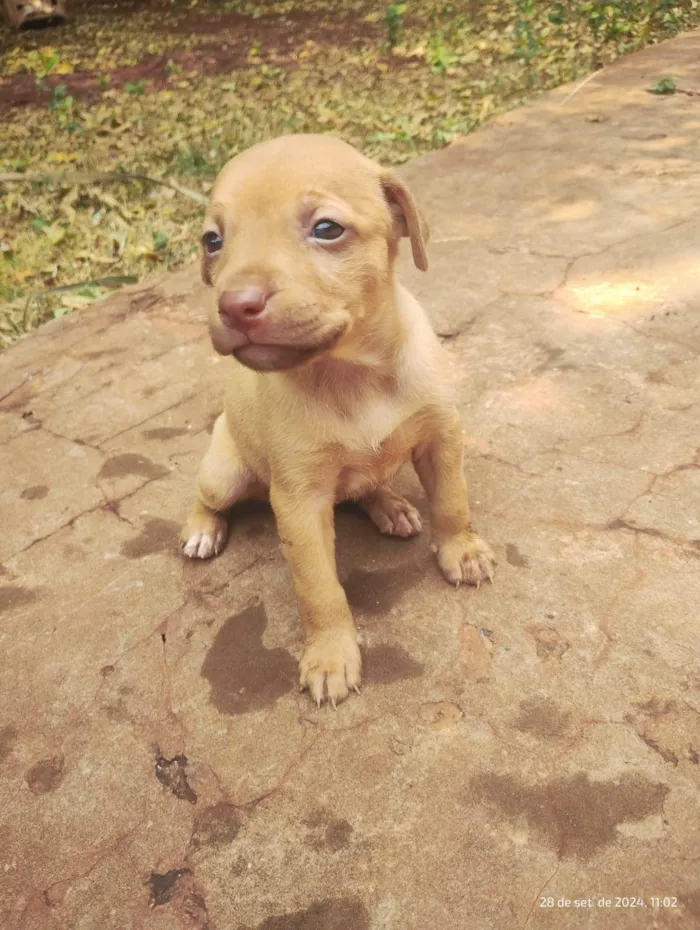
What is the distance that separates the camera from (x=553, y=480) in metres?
3.02

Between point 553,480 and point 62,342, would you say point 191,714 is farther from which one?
point 62,342

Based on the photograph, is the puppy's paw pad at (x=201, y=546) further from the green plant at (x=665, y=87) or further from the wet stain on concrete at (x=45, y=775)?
the green plant at (x=665, y=87)

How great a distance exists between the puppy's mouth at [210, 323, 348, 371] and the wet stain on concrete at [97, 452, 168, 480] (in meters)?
1.63

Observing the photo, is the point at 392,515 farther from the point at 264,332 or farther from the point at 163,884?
the point at 163,884

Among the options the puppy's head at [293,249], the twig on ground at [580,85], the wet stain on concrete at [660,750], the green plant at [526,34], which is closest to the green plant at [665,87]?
the twig on ground at [580,85]

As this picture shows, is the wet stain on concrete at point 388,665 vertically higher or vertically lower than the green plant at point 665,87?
lower

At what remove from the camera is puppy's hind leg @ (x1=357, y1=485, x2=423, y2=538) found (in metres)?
2.91

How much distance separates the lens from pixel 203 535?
117 inches

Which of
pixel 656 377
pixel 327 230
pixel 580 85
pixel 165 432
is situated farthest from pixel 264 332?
pixel 580 85

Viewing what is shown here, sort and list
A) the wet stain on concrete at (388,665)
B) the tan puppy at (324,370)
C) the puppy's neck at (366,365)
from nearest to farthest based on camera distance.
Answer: the tan puppy at (324,370), the puppy's neck at (366,365), the wet stain on concrete at (388,665)

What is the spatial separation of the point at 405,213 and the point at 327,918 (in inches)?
73.6

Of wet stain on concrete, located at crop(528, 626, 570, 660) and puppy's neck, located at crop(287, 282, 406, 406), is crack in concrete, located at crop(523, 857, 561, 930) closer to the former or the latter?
wet stain on concrete, located at crop(528, 626, 570, 660)

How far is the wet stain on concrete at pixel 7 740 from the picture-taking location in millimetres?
2365

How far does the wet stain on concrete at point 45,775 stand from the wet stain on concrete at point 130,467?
1425 millimetres
